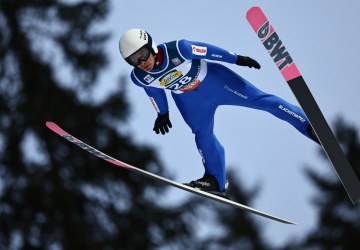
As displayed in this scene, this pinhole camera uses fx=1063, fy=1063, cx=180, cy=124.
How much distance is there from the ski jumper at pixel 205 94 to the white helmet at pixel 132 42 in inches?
14.2

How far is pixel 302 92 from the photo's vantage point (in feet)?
30.1

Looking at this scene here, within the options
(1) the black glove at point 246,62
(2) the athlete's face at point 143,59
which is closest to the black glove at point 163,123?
(2) the athlete's face at point 143,59

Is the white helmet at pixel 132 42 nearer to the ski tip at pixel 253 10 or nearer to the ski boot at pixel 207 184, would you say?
the ski tip at pixel 253 10

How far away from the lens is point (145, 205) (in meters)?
22.1

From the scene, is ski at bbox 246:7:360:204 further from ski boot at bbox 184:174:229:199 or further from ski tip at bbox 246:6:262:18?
ski boot at bbox 184:174:229:199

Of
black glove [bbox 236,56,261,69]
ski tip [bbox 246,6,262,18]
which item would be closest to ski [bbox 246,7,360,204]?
ski tip [bbox 246,6,262,18]

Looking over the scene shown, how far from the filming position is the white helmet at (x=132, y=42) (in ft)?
29.0

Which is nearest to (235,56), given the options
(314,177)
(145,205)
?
(145,205)

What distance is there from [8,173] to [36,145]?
972 mm

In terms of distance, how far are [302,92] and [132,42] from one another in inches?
60.9

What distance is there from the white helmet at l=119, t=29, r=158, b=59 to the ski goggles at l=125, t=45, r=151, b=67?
0.03m

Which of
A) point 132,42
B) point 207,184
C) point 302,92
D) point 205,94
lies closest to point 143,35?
point 132,42

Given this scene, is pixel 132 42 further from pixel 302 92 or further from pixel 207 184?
pixel 207 184

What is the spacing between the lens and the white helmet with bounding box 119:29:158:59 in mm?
8852
